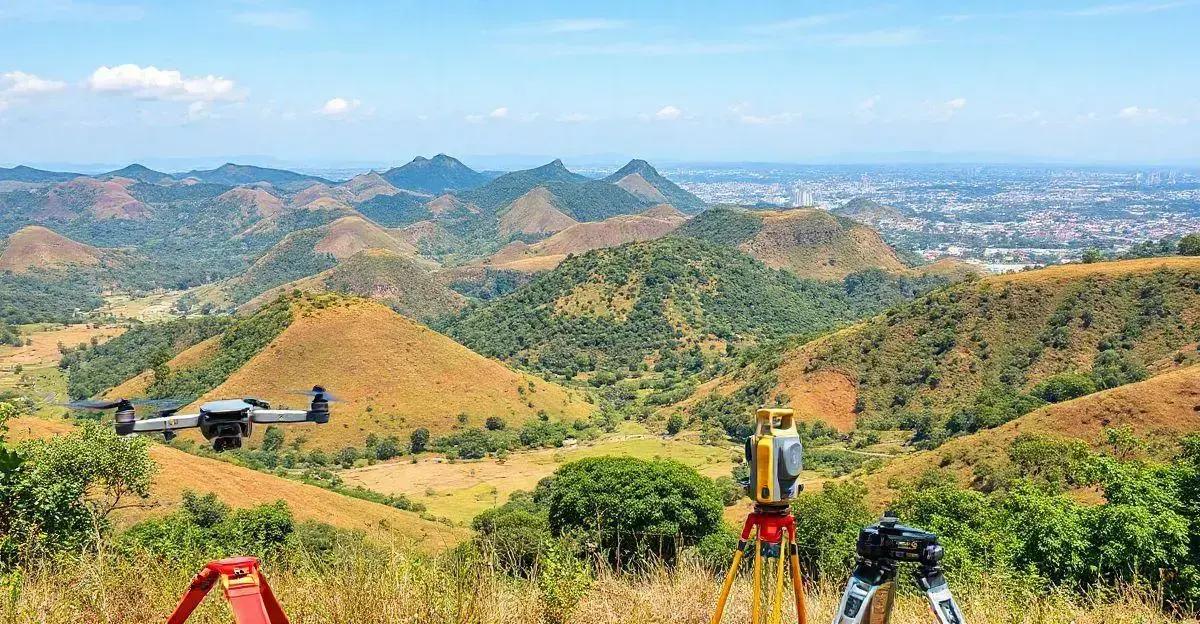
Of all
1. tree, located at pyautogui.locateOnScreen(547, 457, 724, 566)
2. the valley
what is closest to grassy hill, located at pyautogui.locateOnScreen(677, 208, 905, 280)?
the valley

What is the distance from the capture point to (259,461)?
2125 inches

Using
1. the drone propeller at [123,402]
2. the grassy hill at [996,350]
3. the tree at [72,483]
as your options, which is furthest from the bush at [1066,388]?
the drone propeller at [123,402]

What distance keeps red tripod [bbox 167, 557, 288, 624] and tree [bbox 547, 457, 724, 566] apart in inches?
840

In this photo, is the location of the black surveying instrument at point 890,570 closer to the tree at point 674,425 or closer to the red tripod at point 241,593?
the red tripod at point 241,593

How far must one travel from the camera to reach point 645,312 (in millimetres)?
106938

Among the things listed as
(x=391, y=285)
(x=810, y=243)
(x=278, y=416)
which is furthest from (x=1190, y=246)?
(x=391, y=285)

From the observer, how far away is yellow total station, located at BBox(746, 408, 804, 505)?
4457mm

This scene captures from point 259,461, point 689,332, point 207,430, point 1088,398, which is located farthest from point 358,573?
point 689,332

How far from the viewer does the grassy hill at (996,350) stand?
1925 inches

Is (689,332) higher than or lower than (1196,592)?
lower

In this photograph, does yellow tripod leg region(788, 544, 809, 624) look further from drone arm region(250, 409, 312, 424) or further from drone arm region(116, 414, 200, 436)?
drone arm region(116, 414, 200, 436)

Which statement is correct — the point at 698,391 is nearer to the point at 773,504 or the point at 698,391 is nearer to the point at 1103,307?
the point at 1103,307

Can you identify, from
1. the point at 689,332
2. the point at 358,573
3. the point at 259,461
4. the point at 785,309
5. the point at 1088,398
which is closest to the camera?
the point at 358,573

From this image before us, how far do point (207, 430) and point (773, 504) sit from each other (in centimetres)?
360
